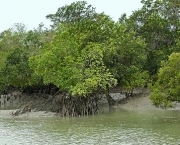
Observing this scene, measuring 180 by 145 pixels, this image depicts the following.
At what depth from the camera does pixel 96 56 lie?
101 ft

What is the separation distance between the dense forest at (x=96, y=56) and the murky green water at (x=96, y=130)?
6.96 ft

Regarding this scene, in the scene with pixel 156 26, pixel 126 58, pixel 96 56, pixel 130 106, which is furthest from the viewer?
Answer: pixel 156 26

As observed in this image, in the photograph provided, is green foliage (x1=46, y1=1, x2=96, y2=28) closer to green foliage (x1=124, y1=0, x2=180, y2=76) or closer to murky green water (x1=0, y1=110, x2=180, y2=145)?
green foliage (x1=124, y1=0, x2=180, y2=76)

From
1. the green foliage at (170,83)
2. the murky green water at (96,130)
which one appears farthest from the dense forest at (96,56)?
the murky green water at (96,130)

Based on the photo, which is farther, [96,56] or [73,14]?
[73,14]

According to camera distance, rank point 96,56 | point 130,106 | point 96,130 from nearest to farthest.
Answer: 1. point 96,130
2. point 96,56
3. point 130,106

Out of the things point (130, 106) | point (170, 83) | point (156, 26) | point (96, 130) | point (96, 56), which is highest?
point (156, 26)

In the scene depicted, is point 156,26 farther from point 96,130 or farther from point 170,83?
point 96,130

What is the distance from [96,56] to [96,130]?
31.1 ft

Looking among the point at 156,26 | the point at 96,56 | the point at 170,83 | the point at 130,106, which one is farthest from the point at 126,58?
the point at 170,83

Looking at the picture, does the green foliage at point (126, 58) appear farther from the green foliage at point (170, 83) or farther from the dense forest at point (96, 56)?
the green foliage at point (170, 83)

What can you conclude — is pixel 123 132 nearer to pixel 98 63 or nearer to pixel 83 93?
pixel 83 93

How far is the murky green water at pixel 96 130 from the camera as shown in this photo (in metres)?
19.1

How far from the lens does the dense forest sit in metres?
29.3
